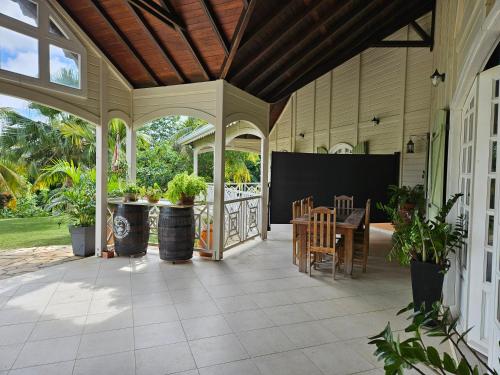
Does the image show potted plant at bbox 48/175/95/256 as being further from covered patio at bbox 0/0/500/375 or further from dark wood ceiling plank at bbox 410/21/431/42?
dark wood ceiling plank at bbox 410/21/431/42

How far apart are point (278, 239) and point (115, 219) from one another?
3.64 metres

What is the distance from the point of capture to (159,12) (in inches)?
179

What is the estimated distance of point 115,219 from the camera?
19.3 feet

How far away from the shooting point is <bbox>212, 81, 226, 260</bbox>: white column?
580 cm

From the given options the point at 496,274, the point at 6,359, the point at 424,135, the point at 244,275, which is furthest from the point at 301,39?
the point at 6,359

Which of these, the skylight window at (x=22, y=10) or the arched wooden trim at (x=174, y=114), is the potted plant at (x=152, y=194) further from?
the skylight window at (x=22, y=10)

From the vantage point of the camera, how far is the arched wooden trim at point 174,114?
595cm

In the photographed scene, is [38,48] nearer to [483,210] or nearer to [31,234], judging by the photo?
[31,234]

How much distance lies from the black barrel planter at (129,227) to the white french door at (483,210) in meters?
4.83

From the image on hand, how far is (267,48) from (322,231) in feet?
10.4

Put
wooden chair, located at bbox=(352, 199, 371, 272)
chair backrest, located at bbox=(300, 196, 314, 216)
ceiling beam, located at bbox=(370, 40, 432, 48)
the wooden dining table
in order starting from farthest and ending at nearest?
ceiling beam, located at bbox=(370, 40, 432, 48) → chair backrest, located at bbox=(300, 196, 314, 216) → wooden chair, located at bbox=(352, 199, 371, 272) → the wooden dining table

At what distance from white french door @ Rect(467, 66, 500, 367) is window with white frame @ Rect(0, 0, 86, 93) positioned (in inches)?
208

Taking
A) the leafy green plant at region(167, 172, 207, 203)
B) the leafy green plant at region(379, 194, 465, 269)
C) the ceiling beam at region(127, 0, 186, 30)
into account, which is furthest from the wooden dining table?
the ceiling beam at region(127, 0, 186, 30)

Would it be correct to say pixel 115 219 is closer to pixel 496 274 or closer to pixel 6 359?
pixel 6 359
